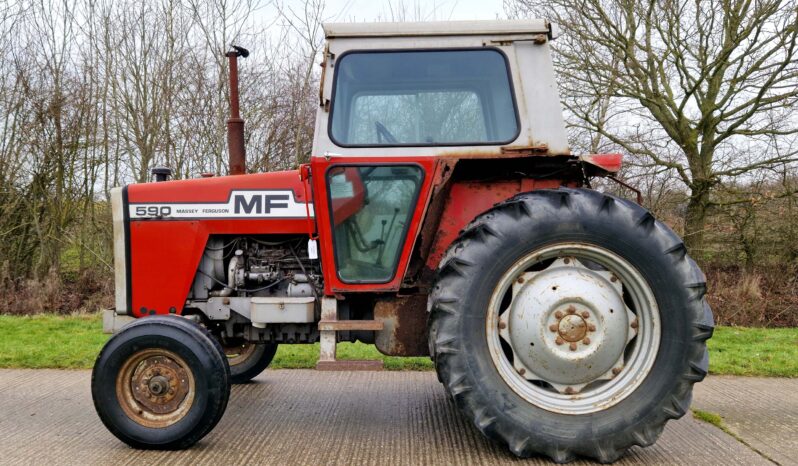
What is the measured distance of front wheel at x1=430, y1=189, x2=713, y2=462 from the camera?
318 centimetres

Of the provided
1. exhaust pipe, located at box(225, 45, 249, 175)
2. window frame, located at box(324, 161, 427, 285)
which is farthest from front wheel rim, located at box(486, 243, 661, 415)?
exhaust pipe, located at box(225, 45, 249, 175)

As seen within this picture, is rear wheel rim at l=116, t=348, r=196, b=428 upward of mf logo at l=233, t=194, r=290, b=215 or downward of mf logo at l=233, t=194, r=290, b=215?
downward

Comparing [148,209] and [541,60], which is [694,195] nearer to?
[541,60]

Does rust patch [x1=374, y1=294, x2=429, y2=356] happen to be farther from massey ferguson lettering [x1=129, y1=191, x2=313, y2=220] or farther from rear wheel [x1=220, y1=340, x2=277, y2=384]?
rear wheel [x1=220, y1=340, x2=277, y2=384]

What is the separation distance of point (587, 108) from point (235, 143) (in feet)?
29.8

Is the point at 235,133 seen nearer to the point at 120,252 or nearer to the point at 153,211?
the point at 153,211

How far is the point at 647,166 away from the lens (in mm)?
12094

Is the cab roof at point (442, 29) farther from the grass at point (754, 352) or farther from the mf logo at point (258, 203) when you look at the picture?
the grass at point (754, 352)

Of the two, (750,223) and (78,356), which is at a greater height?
(750,223)

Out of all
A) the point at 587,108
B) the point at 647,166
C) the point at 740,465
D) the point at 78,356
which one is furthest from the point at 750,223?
the point at 78,356

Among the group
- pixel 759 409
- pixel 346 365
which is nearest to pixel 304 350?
pixel 346 365

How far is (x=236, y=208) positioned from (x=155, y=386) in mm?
1098

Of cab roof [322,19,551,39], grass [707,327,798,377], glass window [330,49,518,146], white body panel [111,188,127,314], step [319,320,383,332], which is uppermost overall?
cab roof [322,19,551,39]

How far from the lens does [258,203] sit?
3934mm
